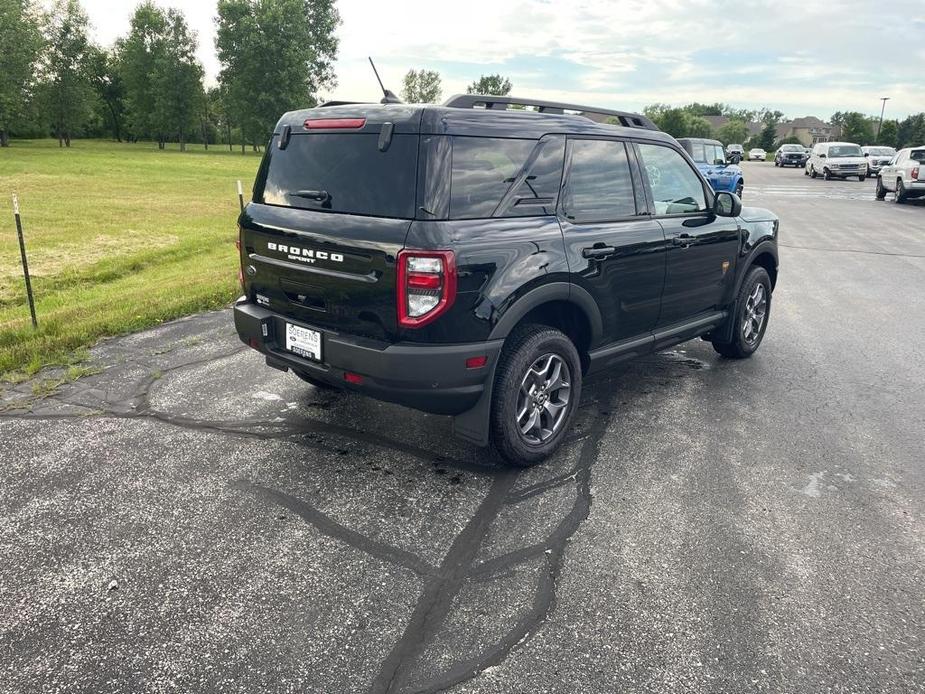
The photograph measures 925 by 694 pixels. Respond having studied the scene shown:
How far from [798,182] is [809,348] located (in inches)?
1151

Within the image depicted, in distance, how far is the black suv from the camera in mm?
3260

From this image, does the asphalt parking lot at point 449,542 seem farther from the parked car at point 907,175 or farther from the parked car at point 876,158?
the parked car at point 876,158

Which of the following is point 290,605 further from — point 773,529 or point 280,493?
point 773,529

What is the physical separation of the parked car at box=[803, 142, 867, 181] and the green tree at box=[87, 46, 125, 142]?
69.3 meters

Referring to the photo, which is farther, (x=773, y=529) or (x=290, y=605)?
(x=773, y=529)

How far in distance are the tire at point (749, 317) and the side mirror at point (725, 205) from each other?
29.2 inches

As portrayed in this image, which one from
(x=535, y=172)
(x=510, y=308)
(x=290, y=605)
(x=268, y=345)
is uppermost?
(x=535, y=172)

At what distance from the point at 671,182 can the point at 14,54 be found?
54.0 meters

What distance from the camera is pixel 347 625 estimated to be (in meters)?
2.53

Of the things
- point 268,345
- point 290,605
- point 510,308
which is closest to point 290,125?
point 268,345

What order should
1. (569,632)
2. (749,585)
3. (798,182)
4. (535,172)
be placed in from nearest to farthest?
1. (569,632)
2. (749,585)
3. (535,172)
4. (798,182)

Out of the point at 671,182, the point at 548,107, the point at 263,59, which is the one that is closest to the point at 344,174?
the point at 548,107

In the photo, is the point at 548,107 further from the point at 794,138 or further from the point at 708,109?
the point at 708,109

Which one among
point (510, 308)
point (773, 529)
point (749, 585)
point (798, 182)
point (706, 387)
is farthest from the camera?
point (798, 182)
